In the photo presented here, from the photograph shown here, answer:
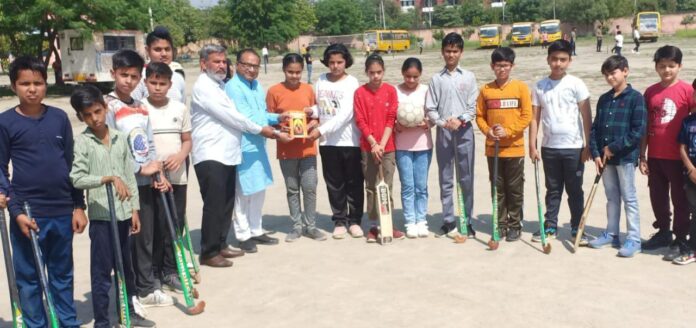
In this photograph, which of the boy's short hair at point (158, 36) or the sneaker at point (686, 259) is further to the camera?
the boy's short hair at point (158, 36)

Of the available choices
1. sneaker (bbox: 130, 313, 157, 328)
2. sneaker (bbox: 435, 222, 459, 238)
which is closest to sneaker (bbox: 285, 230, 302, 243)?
sneaker (bbox: 435, 222, 459, 238)

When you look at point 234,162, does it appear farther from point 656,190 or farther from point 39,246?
point 656,190

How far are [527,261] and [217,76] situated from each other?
3.07 metres

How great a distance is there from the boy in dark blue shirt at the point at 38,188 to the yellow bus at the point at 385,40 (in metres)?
53.2

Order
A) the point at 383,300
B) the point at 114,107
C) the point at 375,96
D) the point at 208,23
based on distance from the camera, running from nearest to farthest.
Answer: the point at 114,107 < the point at 383,300 < the point at 375,96 < the point at 208,23

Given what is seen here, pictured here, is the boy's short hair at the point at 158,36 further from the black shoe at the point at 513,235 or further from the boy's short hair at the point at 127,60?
the black shoe at the point at 513,235

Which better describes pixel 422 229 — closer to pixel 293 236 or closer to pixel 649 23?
pixel 293 236

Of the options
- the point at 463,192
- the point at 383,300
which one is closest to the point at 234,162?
the point at 383,300

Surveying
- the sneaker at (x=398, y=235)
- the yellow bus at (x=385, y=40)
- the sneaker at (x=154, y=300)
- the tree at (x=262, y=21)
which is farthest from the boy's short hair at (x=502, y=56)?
the tree at (x=262, y=21)

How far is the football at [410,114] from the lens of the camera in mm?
5918

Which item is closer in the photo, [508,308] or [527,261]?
[508,308]

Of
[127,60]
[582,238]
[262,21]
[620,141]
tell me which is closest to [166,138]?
[127,60]

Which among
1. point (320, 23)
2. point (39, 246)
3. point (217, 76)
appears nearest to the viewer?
point (39, 246)

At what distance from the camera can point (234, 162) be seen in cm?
541
